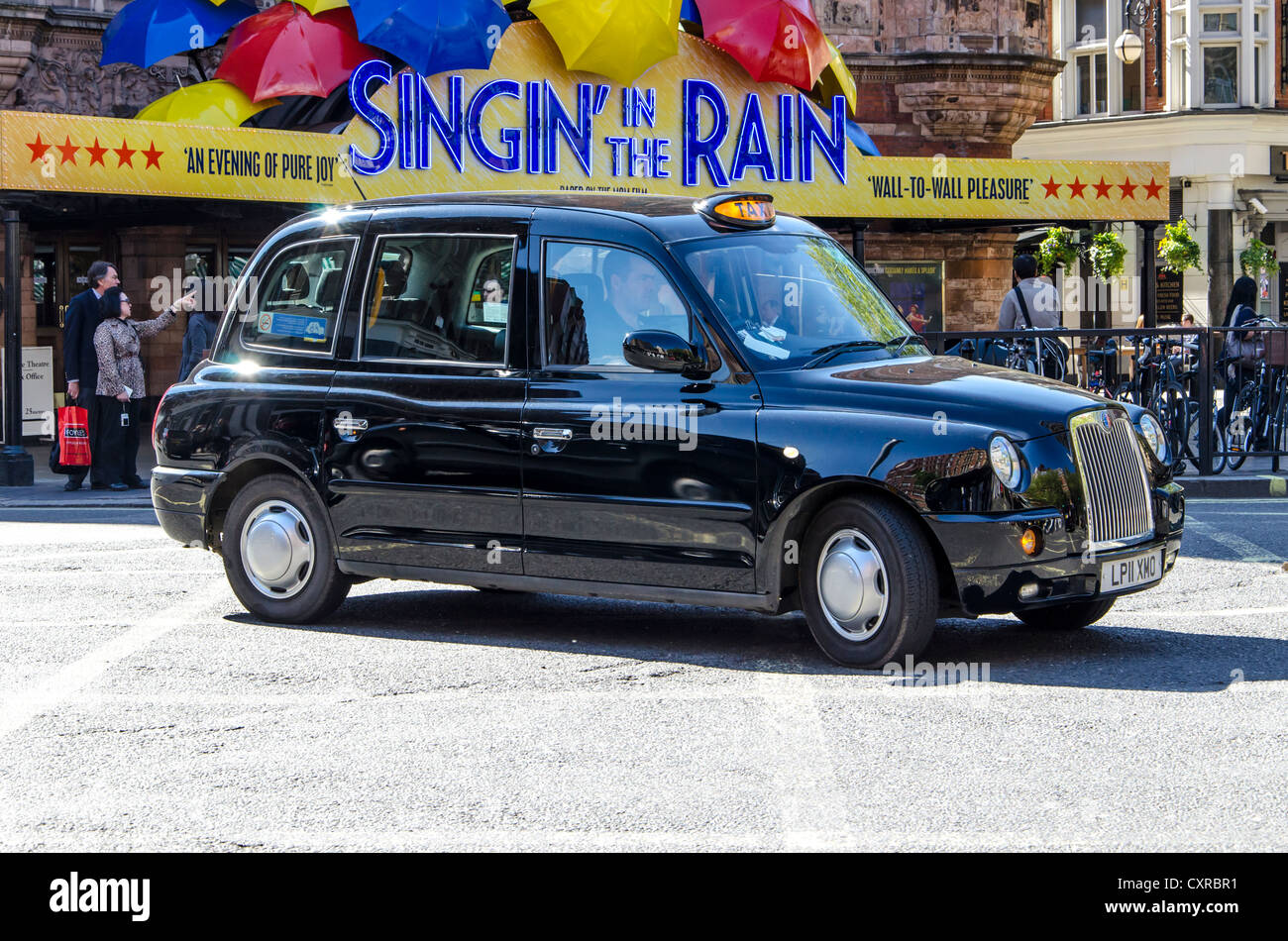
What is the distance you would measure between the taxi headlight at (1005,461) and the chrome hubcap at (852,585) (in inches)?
21.4

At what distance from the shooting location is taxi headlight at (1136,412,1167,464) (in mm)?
7395

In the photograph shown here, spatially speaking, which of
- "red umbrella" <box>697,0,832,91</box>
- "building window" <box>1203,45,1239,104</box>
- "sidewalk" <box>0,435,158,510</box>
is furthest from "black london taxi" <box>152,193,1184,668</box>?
"building window" <box>1203,45,1239,104</box>

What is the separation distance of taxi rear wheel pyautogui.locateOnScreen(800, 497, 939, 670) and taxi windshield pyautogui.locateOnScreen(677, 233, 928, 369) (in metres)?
0.76

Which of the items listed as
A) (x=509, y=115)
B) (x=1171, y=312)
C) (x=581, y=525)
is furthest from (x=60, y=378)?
(x=1171, y=312)

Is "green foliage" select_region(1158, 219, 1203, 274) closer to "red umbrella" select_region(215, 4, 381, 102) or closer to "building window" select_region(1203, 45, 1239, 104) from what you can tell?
"building window" select_region(1203, 45, 1239, 104)

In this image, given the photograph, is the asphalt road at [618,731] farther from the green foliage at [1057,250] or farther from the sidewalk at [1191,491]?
the green foliage at [1057,250]

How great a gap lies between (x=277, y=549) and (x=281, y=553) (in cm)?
3

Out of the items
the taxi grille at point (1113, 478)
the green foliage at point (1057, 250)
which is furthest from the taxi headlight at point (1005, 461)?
the green foliage at point (1057, 250)

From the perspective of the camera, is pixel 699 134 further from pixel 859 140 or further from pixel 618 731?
pixel 618 731

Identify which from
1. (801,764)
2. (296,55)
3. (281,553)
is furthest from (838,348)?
(296,55)

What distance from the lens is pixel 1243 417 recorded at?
603 inches

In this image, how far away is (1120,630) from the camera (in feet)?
25.4

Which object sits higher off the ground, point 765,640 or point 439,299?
point 439,299

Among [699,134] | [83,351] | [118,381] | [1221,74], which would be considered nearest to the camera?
[118,381]
